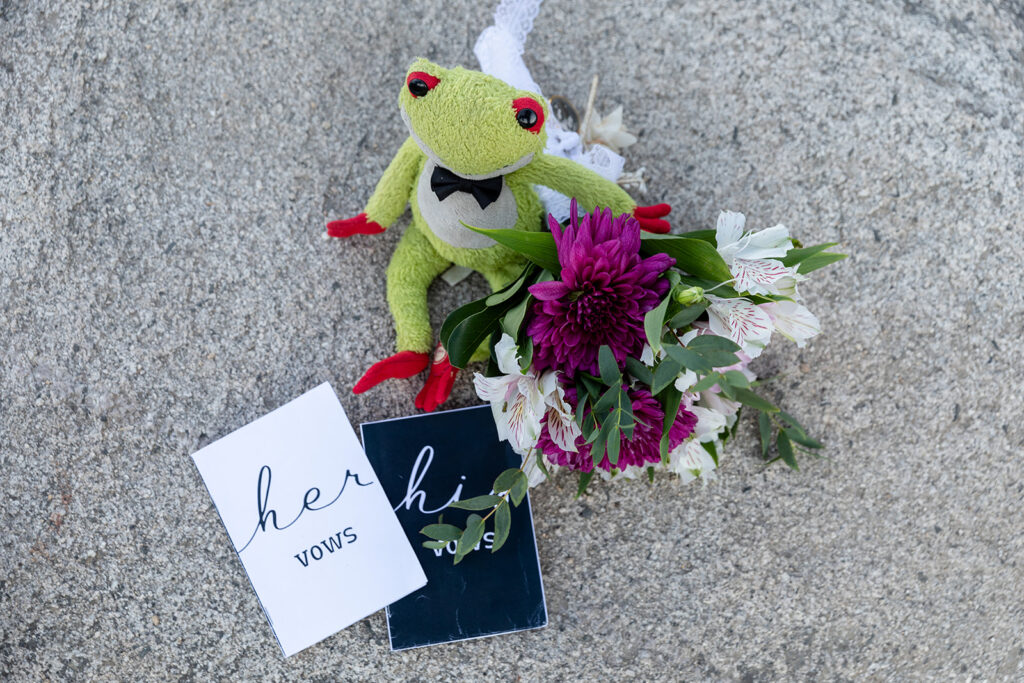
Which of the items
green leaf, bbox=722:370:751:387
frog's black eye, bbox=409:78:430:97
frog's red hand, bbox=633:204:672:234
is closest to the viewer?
green leaf, bbox=722:370:751:387

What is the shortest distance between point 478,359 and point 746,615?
394 mm

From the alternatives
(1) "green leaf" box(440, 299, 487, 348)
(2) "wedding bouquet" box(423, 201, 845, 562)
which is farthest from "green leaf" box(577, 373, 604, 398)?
(1) "green leaf" box(440, 299, 487, 348)

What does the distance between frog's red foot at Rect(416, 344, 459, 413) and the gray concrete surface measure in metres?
0.04

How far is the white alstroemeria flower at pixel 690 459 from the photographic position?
22.6 inches

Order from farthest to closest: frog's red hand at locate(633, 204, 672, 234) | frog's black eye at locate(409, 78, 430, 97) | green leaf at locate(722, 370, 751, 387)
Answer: frog's red hand at locate(633, 204, 672, 234) → frog's black eye at locate(409, 78, 430, 97) → green leaf at locate(722, 370, 751, 387)

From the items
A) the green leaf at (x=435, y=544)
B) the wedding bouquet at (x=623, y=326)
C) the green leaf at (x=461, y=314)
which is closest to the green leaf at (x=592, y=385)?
the wedding bouquet at (x=623, y=326)

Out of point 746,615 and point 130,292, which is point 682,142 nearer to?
point 746,615

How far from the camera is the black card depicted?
677mm

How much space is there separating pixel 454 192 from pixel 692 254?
0.21 m

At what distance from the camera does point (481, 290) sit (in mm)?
717

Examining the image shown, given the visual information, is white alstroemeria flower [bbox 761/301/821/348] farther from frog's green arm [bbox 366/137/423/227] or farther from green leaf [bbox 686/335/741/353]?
frog's green arm [bbox 366/137/423/227]

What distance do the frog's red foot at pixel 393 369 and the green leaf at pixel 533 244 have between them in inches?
8.0

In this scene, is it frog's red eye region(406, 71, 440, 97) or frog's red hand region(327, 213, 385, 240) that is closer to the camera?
frog's red eye region(406, 71, 440, 97)

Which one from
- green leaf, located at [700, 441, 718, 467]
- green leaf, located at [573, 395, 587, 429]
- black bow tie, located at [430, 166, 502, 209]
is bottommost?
green leaf, located at [700, 441, 718, 467]
